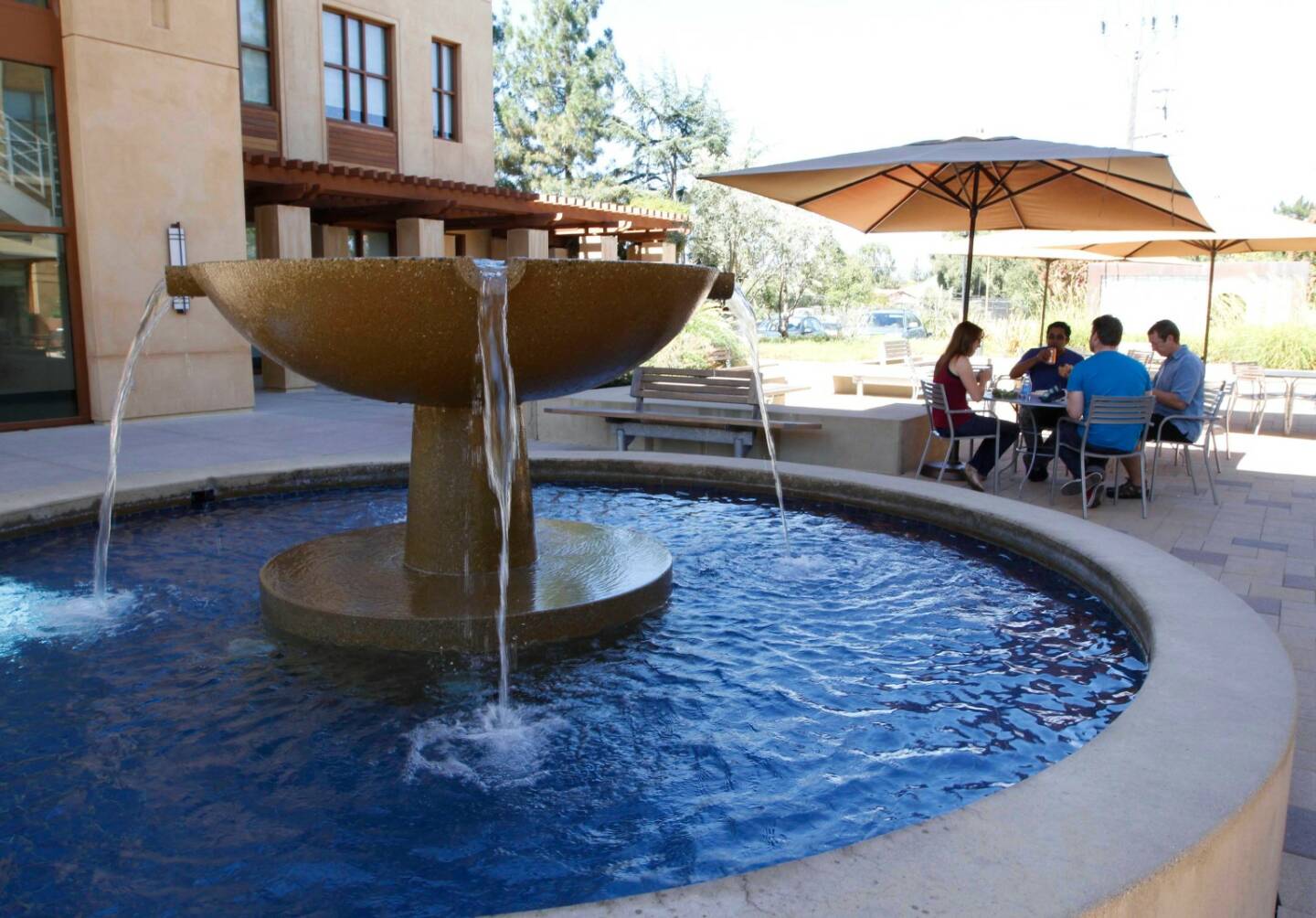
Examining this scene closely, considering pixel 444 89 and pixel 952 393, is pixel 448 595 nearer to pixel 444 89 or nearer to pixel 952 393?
pixel 952 393

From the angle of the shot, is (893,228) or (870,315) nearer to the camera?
(893,228)

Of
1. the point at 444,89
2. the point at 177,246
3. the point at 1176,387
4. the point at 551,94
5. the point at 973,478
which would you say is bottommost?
the point at 973,478

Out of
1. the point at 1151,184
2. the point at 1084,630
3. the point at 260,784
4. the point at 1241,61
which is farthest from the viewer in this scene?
the point at 1241,61

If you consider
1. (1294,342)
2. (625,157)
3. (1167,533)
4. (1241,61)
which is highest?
(1241,61)

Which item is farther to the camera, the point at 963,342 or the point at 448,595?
the point at 963,342

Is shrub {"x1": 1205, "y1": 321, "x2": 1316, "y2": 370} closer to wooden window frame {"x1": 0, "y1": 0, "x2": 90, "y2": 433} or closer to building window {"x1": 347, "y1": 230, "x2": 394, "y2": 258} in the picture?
building window {"x1": 347, "y1": 230, "x2": 394, "y2": 258}

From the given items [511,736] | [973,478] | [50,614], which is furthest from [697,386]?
[511,736]

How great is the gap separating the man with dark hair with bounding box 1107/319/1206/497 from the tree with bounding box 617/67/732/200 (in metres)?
34.7

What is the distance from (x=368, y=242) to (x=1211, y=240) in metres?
14.1

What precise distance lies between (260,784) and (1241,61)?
56370mm

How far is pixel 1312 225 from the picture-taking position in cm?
1115

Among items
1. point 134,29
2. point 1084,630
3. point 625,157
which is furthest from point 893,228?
point 625,157

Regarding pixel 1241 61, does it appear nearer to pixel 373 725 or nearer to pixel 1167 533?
pixel 1167 533

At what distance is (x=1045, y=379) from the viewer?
8883 mm
